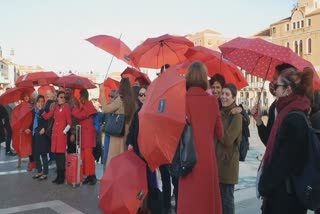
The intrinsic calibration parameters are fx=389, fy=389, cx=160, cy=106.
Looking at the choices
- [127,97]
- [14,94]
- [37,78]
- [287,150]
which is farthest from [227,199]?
[14,94]

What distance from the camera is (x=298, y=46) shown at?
6656cm

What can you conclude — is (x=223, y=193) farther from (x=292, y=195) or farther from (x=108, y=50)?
(x=108, y=50)

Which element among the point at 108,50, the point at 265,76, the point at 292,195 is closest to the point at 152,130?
the point at 292,195

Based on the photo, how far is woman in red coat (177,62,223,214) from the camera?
3568 mm

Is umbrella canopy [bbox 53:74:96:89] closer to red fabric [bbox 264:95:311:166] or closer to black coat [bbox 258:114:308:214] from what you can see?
red fabric [bbox 264:95:311:166]

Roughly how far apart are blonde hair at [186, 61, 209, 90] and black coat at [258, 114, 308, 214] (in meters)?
0.91

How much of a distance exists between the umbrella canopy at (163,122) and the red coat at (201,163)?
0.78 feet

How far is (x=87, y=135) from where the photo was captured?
24.5ft

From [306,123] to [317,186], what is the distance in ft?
1.53

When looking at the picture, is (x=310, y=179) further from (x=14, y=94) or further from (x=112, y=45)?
(x=14, y=94)

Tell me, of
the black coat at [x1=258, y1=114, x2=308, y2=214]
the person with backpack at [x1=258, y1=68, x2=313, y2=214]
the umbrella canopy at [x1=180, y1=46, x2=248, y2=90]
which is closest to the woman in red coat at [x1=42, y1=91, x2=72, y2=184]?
the umbrella canopy at [x1=180, y1=46, x2=248, y2=90]

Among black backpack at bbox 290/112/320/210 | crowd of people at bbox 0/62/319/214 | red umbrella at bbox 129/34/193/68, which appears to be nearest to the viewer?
black backpack at bbox 290/112/320/210

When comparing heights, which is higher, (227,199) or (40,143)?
(40,143)

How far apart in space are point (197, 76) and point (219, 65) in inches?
107
